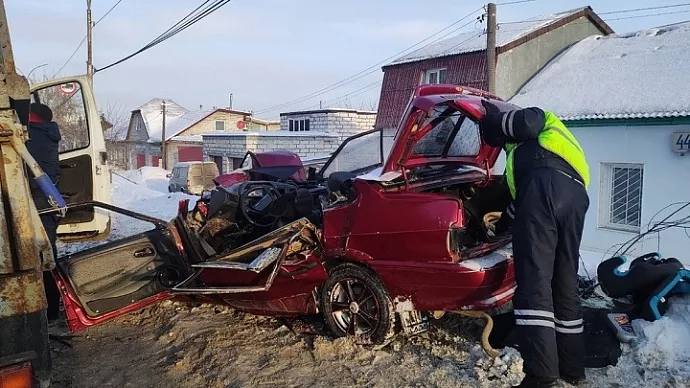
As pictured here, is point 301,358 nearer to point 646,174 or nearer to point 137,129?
point 646,174

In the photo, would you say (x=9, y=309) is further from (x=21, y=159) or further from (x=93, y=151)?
(x=93, y=151)

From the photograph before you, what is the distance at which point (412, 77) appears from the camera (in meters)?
20.8

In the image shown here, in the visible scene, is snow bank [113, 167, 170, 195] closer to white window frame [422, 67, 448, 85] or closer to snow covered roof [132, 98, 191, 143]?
snow covered roof [132, 98, 191, 143]

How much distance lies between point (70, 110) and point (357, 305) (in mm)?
4741

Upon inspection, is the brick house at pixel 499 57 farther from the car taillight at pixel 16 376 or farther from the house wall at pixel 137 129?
the house wall at pixel 137 129

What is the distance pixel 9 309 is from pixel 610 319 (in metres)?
3.77

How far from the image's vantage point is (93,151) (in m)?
6.46

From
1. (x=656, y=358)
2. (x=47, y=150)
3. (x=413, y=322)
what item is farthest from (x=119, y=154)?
(x=656, y=358)

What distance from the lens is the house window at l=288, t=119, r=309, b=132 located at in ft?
103

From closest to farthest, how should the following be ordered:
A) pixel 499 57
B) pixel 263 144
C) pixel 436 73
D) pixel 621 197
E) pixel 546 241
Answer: pixel 546 241, pixel 621 197, pixel 499 57, pixel 436 73, pixel 263 144

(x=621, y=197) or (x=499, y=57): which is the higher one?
(x=499, y=57)

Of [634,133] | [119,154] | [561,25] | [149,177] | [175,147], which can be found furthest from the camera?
[119,154]

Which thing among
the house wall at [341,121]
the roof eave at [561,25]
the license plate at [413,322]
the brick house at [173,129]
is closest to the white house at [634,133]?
the roof eave at [561,25]

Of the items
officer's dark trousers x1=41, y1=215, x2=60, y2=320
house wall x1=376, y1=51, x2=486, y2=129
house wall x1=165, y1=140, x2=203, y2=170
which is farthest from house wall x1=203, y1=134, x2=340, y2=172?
officer's dark trousers x1=41, y1=215, x2=60, y2=320
